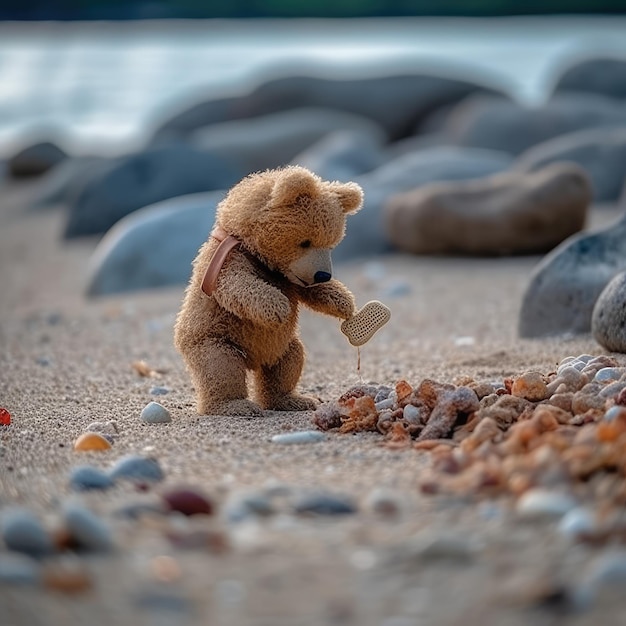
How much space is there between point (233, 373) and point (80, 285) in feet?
17.9

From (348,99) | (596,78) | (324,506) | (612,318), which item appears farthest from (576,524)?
(348,99)

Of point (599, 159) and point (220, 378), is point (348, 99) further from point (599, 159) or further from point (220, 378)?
point (220, 378)

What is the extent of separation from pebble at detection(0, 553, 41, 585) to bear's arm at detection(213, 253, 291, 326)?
5.22 feet

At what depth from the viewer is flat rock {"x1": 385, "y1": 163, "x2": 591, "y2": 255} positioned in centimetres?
857

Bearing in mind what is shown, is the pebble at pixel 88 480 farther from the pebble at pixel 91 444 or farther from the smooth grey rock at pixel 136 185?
the smooth grey rock at pixel 136 185

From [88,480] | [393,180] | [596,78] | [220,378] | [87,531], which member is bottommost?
[87,531]

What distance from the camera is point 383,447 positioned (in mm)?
3812

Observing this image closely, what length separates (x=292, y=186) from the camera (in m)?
4.21

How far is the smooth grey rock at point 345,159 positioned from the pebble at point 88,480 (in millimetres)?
7918

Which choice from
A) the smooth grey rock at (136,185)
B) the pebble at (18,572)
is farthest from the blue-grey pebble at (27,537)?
the smooth grey rock at (136,185)

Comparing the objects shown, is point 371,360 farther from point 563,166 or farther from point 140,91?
point 140,91

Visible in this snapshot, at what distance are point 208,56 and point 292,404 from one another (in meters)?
30.4

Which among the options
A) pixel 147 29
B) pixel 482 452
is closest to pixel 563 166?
pixel 482 452

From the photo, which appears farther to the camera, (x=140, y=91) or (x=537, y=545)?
(x=140, y=91)
